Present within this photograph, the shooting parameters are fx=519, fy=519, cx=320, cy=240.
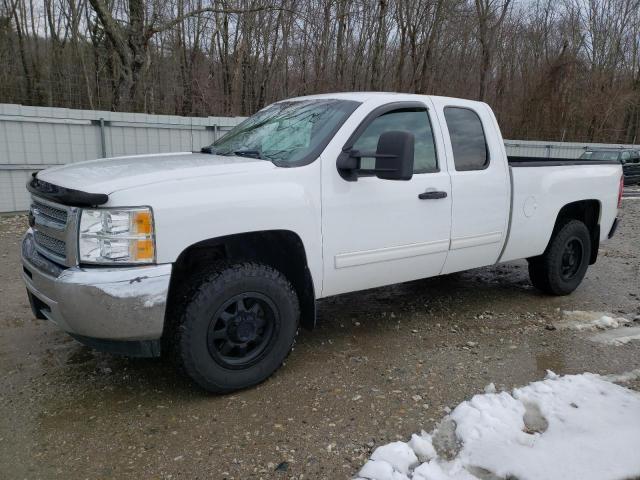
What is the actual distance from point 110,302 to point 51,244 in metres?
0.67

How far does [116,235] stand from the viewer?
2.76 meters

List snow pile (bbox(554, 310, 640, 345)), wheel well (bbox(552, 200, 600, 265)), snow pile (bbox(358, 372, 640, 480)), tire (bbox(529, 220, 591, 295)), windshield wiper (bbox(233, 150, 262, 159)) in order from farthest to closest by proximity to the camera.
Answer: wheel well (bbox(552, 200, 600, 265)), tire (bbox(529, 220, 591, 295)), snow pile (bbox(554, 310, 640, 345)), windshield wiper (bbox(233, 150, 262, 159)), snow pile (bbox(358, 372, 640, 480))

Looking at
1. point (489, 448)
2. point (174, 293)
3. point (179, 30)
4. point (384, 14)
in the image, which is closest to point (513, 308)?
point (489, 448)

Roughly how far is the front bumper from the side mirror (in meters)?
1.35

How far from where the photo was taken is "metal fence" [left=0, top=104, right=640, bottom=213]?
28.7 feet

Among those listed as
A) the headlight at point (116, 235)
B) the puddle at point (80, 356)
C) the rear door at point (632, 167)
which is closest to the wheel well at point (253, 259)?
the headlight at point (116, 235)

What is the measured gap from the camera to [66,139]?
9211 mm

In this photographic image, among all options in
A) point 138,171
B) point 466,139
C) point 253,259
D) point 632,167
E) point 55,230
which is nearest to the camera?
point 55,230

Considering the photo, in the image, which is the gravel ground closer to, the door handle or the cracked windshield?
the door handle

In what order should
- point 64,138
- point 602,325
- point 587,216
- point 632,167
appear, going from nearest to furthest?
point 602,325, point 587,216, point 64,138, point 632,167

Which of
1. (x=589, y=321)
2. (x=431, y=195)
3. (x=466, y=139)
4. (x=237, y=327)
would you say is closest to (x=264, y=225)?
(x=237, y=327)

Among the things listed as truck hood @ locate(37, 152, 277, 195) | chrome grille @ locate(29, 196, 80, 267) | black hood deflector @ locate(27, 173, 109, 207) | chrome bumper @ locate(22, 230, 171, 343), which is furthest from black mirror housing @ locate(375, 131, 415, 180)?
chrome grille @ locate(29, 196, 80, 267)

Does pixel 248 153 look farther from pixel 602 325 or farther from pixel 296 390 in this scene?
pixel 602 325

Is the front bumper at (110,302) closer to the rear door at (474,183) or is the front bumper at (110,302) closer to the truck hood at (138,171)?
the truck hood at (138,171)
